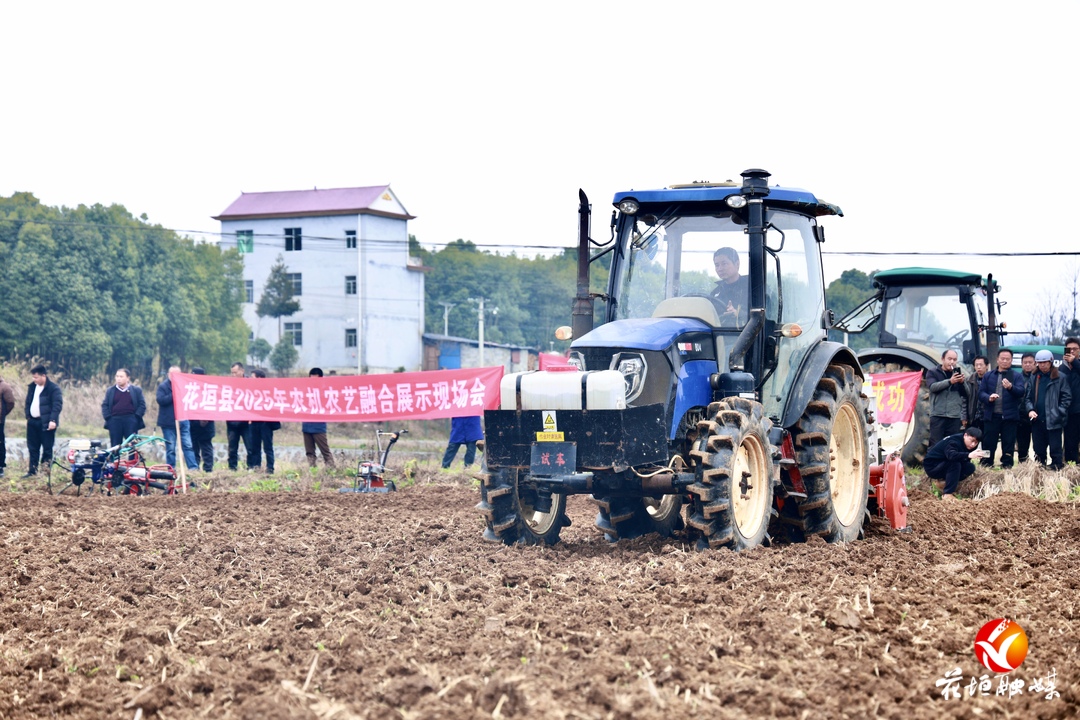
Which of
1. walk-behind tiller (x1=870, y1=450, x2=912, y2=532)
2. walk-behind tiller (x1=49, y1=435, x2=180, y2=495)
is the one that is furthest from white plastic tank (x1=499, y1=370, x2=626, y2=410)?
walk-behind tiller (x1=49, y1=435, x2=180, y2=495)

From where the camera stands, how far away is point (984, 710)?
4.32m

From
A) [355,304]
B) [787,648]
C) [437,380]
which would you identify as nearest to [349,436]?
[437,380]

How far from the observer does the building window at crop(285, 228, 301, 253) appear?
→ 71.2 meters

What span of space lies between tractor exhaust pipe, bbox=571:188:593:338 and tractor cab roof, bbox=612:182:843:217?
262 millimetres

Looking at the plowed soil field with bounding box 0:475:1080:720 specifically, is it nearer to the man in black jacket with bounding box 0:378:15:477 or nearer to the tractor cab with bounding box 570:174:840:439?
the tractor cab with bounding box 570:174:840:439

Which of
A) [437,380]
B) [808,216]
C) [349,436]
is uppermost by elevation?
[808,216]

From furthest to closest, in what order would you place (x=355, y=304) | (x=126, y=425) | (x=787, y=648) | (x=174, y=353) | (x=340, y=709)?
(x=355, y=304)
(x=174, y=353)
(x=126, y=425)
(x=787, y=648)
(x=340, y=709)

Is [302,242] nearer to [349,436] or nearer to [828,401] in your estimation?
[349,436]

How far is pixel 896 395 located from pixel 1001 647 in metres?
9.86

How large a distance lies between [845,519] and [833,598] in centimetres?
298

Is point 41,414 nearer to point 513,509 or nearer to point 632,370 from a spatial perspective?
point 513,509

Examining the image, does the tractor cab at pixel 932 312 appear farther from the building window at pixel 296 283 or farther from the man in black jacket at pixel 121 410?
the building window at pixel 296 283

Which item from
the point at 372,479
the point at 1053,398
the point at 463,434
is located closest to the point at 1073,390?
the point at 1053,398

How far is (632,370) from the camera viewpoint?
25.5 ft
